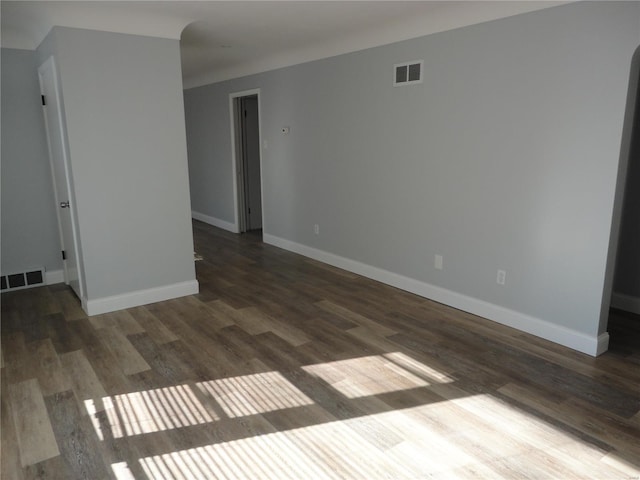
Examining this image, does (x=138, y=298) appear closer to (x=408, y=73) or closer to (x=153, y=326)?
(x=153, y=326)

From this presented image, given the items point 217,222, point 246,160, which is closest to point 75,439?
point 246,160

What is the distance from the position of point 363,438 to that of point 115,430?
4.14 ft

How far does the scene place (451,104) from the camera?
144 inches

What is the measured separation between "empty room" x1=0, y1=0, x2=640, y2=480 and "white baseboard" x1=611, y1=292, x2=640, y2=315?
2 cm

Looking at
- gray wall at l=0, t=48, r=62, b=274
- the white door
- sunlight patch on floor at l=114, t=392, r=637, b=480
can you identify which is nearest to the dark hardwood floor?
sunlight patch on floor at l=114, t=392, r=637, b=480

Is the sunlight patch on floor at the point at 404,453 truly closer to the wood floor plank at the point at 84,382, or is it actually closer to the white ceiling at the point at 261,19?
the wood floor plank at the point at 84,382

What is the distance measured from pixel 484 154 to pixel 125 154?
2902mm

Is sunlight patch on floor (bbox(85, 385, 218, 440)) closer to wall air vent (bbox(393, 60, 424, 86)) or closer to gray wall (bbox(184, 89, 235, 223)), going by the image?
wall air vent (bbox(393, 60, 424, 86))

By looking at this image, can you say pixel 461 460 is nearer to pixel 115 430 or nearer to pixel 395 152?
pixel 115 430

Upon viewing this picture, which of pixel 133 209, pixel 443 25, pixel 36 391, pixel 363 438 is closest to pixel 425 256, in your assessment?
pixel 443 25

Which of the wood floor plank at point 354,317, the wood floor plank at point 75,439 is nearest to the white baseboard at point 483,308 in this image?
the wood floor plank at point 354,317

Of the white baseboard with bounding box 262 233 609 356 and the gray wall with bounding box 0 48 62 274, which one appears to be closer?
the white baseboard with bounding box 262 233 609 356

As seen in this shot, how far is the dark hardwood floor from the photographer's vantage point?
2082mm

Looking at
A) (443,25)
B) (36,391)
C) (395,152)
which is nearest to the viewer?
(36,391)
